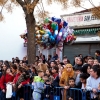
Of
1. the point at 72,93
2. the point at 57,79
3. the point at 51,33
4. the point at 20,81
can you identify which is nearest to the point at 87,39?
the point at 51,33

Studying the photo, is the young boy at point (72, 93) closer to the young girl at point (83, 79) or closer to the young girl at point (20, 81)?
the young girl at point (83, 79)

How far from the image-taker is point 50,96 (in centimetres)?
862

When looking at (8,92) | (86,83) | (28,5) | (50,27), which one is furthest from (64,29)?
(86,83)

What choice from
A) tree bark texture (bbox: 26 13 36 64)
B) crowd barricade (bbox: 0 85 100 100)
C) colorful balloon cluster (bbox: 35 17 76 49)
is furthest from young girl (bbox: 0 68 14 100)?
colorful balloon cluster (bbox: 35 17 76 49)

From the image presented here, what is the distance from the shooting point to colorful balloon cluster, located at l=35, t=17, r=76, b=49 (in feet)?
51.2

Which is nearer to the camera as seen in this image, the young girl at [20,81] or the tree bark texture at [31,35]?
the young girl at [20,81]

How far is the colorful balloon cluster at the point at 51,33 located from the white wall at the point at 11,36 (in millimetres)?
7778

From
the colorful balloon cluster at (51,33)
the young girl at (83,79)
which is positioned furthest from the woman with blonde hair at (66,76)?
the colorful balloon cluster at (51,33)

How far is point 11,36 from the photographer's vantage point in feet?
77.4

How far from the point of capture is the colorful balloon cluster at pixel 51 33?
15.6 metres

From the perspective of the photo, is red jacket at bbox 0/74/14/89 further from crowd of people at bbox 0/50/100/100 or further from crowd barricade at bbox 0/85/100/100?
crowd barricade at bbox 0/85/100/100

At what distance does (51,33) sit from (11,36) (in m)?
8.21

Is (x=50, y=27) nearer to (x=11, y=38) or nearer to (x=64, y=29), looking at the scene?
(x=64, y=29)

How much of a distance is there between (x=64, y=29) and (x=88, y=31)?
14.6 ft
